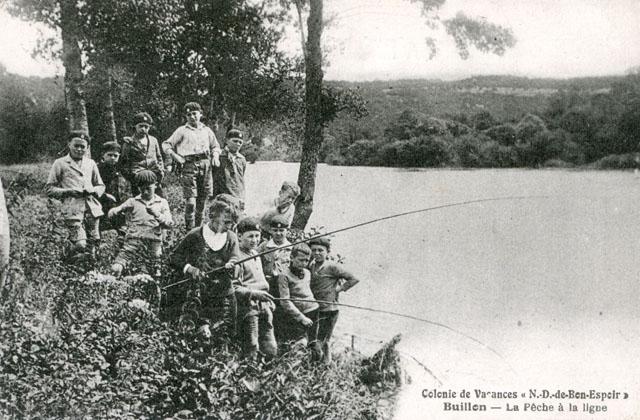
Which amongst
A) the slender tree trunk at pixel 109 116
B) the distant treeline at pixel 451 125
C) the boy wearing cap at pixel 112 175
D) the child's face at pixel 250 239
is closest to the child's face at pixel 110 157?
the boy wearing cap at pixel 112 175

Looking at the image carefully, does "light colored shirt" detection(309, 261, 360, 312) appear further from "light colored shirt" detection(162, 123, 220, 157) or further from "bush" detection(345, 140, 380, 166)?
"light colored shirt" detection(162, 123, 220, 157)

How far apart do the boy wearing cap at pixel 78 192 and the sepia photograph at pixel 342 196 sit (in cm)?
2

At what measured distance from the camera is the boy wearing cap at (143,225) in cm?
461

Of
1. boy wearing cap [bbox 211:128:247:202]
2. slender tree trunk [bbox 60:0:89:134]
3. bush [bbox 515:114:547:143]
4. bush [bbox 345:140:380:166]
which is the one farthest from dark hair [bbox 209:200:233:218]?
bush [bbox 515:114:547:143]

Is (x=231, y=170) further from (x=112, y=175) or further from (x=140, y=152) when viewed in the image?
(x=112, y=175)

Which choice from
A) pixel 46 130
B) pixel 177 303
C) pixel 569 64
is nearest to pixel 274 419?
pixel 177 303

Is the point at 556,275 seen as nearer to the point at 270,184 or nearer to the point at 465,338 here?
the point at 465,338

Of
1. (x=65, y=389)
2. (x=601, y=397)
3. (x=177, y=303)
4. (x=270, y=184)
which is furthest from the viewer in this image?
(x=270, y=184)

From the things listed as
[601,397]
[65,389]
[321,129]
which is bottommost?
[601,397]

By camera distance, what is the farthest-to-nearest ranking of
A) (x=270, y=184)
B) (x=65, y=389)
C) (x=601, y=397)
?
(x=270, y=184), (x=601, y=397), (x=65, y=389)

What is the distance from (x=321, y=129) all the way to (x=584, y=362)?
304 centimetres

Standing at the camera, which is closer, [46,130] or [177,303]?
[177,303]

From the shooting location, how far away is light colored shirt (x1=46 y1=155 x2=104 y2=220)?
4616 millimetres

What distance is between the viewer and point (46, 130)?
515 cm
